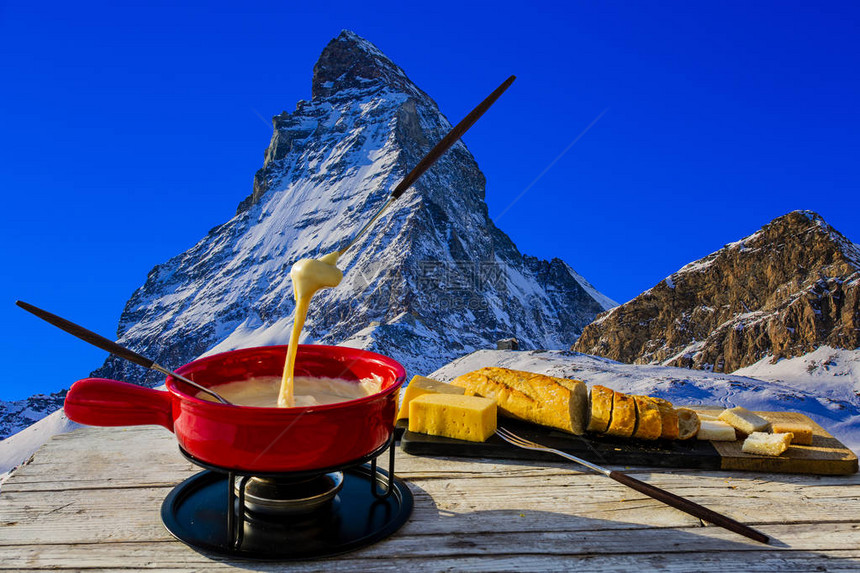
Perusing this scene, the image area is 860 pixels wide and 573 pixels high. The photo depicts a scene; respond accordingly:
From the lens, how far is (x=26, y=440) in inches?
530

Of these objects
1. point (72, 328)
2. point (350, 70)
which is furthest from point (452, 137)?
point (350, 70)

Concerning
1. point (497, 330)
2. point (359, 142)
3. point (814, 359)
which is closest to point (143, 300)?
point (359, 142)

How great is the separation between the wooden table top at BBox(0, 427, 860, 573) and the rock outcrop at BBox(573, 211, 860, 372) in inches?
544

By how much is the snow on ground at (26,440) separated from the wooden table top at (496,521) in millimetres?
11364

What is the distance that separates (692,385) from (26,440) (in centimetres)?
1347

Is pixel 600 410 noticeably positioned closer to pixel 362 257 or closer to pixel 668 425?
pixel 668 425

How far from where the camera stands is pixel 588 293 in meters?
118

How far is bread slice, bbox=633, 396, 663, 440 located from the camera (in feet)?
7.66

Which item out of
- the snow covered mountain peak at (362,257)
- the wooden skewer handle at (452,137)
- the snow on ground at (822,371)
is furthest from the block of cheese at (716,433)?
the snow covered mountain peak at (362,257)

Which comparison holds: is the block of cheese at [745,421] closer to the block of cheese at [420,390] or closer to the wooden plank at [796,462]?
the wooden plank at [796,462]

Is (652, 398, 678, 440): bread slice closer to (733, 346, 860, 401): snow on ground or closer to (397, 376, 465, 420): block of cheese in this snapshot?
(397, 376, 465, 420): block of cheese

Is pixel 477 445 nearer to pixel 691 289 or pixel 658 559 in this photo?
pixel 658 559

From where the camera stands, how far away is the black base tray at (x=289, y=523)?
4.97 feet

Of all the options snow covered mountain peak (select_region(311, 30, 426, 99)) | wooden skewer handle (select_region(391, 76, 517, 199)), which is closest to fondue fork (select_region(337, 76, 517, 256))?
wooden skewer handle (select_region(391, 76, 517, 199))
